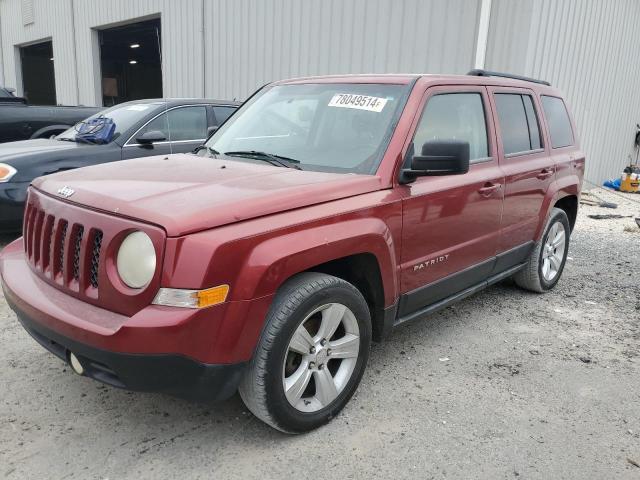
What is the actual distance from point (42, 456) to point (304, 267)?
4.87 ft

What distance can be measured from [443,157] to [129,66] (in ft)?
101

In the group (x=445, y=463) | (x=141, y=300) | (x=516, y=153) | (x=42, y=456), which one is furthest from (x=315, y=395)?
(x=516, y=153)

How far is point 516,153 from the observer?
412cm

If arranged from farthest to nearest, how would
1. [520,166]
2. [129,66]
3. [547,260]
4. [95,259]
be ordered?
[129,66] → [547,260] → [520,166] → [95,259]

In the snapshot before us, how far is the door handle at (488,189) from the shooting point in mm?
3631

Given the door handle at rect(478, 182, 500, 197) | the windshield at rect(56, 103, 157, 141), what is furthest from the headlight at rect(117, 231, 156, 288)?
the windshield at rect(56, 103, 157, 141)

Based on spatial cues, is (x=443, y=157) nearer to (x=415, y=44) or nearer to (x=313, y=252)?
(x=313, y=252)

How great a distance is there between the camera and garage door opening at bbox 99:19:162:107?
22.0 metres

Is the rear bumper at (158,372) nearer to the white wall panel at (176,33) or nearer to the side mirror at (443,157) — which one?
the side mirror at (443,157)

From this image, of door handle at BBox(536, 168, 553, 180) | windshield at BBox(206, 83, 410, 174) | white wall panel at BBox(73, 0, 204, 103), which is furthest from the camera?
white wall panel at BBox(73, 0, 204, 103)

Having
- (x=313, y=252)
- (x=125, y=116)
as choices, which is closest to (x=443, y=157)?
(x=313, y=252)

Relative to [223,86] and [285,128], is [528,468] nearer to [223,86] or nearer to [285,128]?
[285,128]

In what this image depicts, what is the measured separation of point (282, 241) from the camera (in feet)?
7.93

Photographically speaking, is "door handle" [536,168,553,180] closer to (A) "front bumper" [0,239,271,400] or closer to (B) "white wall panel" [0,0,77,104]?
(A) "front bumper" [0,239,271,400]
